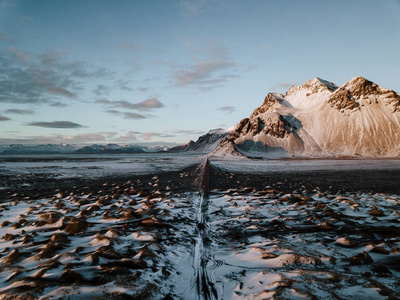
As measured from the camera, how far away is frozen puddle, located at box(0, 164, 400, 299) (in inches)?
181

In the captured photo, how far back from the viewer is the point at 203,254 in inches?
265

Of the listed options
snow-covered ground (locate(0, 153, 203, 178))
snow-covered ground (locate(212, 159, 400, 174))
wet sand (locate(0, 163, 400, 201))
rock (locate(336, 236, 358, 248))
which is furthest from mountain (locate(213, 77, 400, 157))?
rock (locate(336, 236, 358, 248))

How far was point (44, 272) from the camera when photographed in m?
5.14

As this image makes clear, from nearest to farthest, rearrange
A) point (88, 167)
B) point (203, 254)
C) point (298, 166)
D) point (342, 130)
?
point (203, 254), point (88, 167), point (298, 166), point (342, 130)

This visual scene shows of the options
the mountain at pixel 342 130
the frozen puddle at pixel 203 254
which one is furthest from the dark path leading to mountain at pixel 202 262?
the mountain at pixel 342 130

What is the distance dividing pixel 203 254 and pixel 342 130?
19940cm

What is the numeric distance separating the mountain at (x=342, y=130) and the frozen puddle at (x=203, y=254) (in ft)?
432

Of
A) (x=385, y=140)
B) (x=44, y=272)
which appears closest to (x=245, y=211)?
(x=44, y=272)

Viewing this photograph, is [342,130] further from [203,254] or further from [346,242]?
[203,254]

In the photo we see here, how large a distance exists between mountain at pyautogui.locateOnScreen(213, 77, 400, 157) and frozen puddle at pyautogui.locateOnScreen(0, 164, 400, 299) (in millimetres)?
131791

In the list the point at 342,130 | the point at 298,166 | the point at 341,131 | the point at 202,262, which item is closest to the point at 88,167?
the point at 202,262

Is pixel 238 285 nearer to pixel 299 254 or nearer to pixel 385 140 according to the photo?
pixel 299 254

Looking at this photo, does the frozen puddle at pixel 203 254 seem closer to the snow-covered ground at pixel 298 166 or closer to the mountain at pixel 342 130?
the snow-covered ground at pixel 298 166

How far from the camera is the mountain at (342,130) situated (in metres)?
153
